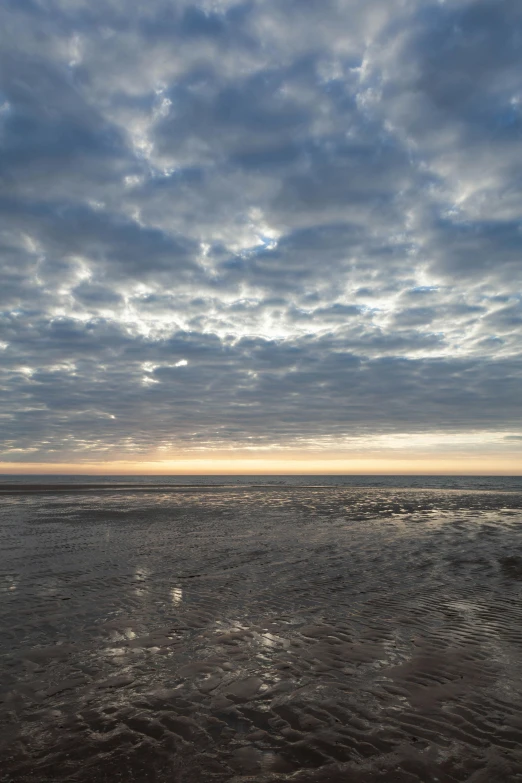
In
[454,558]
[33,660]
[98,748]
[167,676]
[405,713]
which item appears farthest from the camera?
[454,558]

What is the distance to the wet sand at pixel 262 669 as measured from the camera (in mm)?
4676

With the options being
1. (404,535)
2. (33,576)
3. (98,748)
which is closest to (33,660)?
(98,748)

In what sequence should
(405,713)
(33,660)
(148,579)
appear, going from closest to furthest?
(405,713), (33,660), (148,579)

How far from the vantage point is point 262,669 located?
6809 mm

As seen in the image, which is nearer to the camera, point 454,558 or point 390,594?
point 390,594

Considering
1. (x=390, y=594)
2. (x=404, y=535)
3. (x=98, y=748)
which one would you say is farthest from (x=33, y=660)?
(x=404, y=535)

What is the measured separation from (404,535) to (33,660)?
1687 centimetres

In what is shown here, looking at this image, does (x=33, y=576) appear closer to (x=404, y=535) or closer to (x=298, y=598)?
(x=298, y=598)

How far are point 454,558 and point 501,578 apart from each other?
277cm

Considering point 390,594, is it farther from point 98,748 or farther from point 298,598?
point 98,748

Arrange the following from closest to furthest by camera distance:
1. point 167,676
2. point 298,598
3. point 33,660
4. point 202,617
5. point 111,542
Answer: point 167,676, point 33,660, point 202,617, point 298,598, point 111,542

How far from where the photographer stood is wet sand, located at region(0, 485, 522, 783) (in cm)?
468

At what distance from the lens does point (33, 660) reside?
714 centimetres

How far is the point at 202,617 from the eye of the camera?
9.24 meters
